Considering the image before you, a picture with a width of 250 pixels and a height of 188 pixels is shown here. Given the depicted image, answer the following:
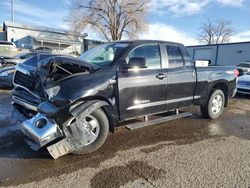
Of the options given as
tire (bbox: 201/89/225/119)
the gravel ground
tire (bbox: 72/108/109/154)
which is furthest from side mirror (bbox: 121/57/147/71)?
tire (bbox: 201/89/225/119)

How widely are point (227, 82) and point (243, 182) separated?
376 centimetres

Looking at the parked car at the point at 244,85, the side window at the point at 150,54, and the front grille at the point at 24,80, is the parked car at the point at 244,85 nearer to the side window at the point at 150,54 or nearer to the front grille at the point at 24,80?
the side window at the point at 150,54

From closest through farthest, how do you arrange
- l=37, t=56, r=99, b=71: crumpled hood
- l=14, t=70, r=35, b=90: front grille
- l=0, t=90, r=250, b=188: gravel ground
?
→ l=0, t=90, r=250, b=188: gravel ground, l=37, t=56, r=99, b=71: crumpled hood, l=14, t=70, r=35, b=90: front grille

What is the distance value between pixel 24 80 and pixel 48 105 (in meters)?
1.02

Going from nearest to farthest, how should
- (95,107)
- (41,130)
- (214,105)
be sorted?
(41,130) → (95,107) → (214,105)

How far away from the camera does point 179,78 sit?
5.16 metres

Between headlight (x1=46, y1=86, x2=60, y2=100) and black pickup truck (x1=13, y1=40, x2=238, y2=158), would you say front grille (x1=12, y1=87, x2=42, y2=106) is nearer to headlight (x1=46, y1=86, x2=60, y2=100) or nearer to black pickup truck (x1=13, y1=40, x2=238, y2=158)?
black pickup truck (x1=13, y1=40, x2=238, y2=158)

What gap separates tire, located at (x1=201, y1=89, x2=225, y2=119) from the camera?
6.12 meters

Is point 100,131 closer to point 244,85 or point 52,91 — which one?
point 52,91

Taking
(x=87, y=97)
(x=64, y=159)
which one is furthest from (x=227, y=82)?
(x=64, y=159)

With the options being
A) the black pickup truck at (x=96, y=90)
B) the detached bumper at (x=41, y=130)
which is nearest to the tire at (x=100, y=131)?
the black pickup truck at (x=96, y=90)

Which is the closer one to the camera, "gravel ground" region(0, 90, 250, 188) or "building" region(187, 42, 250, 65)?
"gravel ground" region(0, 90, 250, 188)

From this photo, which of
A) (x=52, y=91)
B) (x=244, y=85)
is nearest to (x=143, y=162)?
(x=52, y=91)

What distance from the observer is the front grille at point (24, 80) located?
4.01 m
